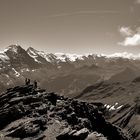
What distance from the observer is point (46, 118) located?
120 metres

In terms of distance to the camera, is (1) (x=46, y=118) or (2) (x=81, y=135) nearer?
(2) (x=81, y=135)

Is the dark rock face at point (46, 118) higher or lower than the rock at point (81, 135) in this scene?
higher

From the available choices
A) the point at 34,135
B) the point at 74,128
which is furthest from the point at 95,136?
the point at 34,135

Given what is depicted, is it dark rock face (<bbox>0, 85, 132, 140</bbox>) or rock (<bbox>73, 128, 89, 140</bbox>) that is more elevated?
dark rock face (<bbox>0, 85, 132, 140</bbox>)

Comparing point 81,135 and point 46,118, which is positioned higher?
point 46,118

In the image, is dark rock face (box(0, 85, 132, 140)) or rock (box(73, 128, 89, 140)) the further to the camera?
dark rock face (box(0, 85, 132, 140))

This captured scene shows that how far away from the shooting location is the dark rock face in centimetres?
10988

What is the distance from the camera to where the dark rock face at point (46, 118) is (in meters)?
110

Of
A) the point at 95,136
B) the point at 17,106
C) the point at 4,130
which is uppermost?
the point at 17,106

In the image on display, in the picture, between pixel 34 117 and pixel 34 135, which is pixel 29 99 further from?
pixel 34 135

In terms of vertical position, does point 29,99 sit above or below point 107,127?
above

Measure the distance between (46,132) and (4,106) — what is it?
2791 centimetres

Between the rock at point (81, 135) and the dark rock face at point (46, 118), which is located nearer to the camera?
the rock at point (81, 135)

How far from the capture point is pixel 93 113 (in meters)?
151
